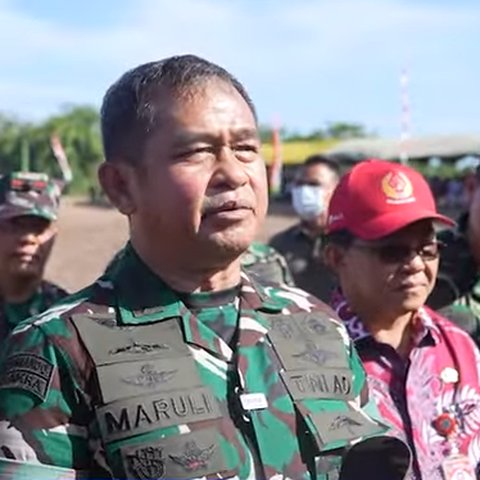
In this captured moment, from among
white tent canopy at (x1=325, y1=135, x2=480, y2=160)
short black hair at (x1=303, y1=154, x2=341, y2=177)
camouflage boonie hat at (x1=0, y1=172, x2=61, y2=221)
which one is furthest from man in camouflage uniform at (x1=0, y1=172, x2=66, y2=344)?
white tent canopy at (x1=325, y1=135, x2=480, y2=160)

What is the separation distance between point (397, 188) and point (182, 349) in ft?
3.71

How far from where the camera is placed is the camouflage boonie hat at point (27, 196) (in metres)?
3.89

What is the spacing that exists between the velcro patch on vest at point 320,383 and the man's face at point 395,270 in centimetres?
76

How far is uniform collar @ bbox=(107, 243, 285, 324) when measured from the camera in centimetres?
178

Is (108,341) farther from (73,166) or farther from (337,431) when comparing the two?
(73,166)

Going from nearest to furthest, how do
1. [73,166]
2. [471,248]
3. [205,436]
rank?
[205,436] → [471,248] → [73,166]

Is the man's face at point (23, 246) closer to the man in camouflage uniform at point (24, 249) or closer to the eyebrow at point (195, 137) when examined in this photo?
the man in camouflage uniform at point (24, 249)

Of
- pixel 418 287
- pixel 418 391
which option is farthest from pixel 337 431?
pixel 418 287

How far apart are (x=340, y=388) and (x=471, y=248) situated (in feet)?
5.32

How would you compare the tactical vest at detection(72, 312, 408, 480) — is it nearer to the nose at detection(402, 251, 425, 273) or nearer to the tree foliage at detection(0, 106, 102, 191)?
the nose at detection(402, 251, 425, 273)

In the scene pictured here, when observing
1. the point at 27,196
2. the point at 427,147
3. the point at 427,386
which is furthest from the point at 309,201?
the point at 427,147

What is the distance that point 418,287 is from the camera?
2.63 metres

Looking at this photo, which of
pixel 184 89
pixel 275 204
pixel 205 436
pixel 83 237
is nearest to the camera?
pixel 205 436

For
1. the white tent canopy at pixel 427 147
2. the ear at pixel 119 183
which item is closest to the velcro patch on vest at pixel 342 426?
the ear at pixel 119 183
